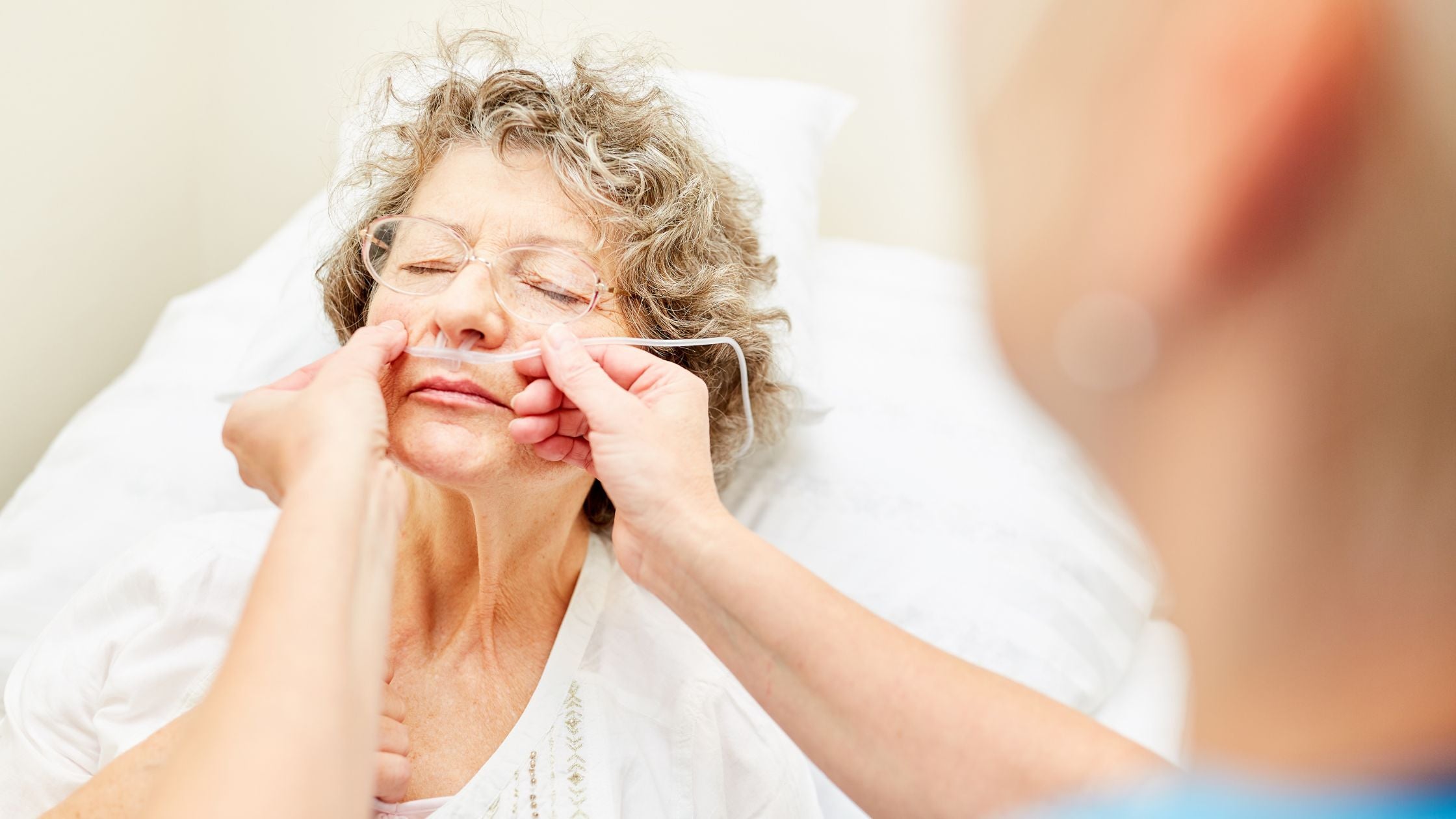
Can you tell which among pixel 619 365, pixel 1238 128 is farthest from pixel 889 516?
pixel 1238 128

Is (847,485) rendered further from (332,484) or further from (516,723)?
(332,484)

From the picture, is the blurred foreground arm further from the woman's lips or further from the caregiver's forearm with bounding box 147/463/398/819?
the woman's lips

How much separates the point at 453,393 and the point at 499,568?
0.35 metres

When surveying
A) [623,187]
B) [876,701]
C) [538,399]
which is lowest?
[876,701]

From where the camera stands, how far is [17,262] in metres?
2.14

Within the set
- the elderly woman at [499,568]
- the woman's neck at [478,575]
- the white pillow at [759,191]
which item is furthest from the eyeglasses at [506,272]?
the white pillow at [759,191]

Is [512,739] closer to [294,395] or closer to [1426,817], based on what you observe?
[294,395]

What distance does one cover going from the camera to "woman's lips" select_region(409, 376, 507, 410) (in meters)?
1.25

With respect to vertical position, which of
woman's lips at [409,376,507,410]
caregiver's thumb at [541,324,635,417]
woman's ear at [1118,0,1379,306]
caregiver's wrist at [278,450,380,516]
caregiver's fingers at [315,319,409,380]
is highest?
woman's ear at [1118,0,1379,306]

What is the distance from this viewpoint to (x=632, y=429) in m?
1.18

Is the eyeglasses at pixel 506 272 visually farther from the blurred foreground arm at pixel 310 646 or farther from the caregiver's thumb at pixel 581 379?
the blurred foreground arm at pixel 310 646

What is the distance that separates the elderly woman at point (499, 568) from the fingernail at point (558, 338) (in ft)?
0.24

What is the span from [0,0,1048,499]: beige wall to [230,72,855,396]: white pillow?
0.18 m

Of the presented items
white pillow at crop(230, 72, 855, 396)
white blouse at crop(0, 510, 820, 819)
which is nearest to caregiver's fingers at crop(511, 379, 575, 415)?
white blouse at crop(0, 510, 820, 819)
